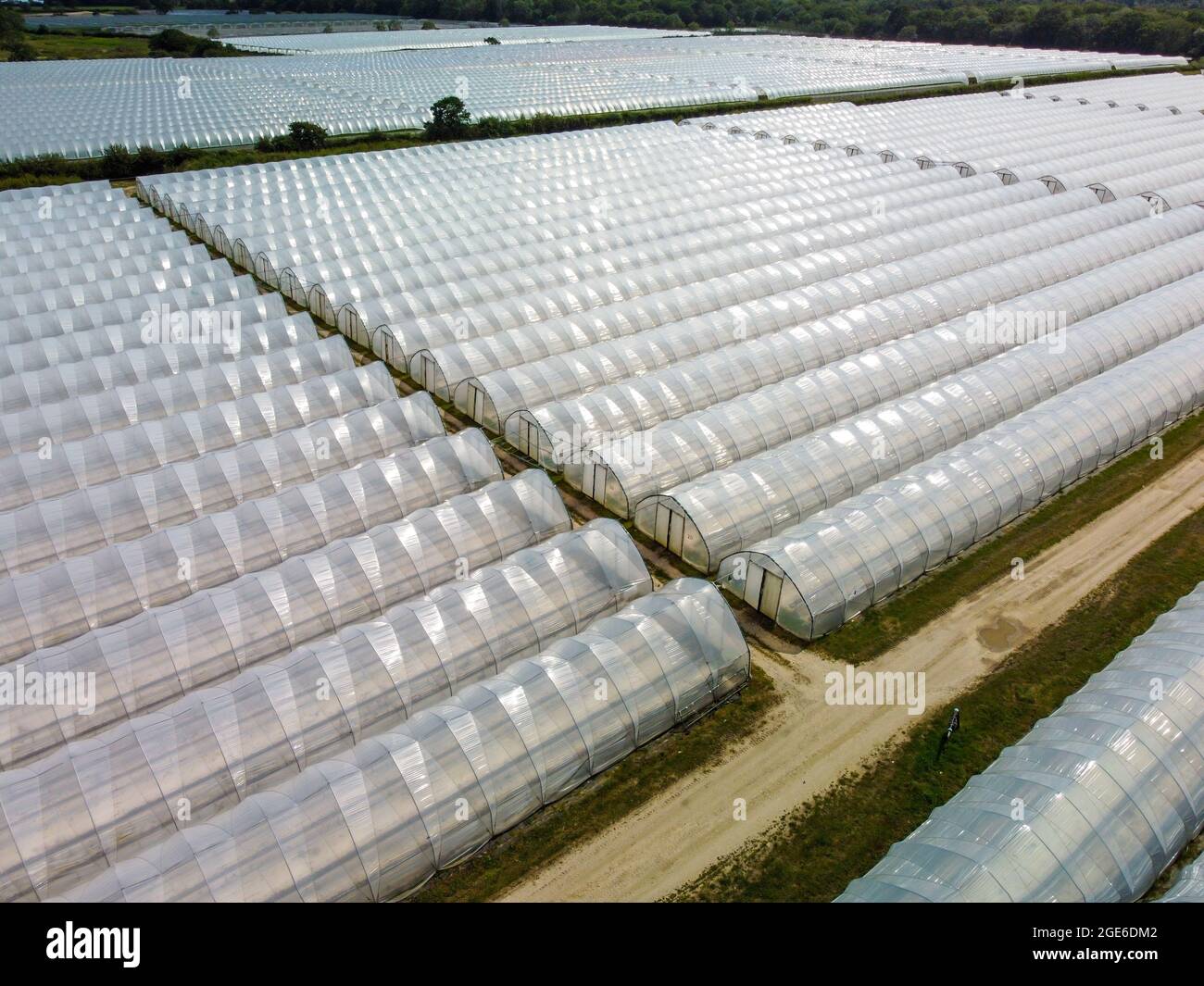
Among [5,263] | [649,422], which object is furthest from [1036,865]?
[5,263]

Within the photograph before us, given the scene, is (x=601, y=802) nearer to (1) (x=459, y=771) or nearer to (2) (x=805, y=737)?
(1) (x=459, y=771)

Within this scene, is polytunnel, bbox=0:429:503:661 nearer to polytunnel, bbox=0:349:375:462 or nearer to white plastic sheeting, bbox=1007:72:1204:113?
polytunnel, bbox=0:349:375:462

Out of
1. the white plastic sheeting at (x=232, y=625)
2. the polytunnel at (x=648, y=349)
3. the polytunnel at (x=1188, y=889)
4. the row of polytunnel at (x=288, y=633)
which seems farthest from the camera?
the polytunnel at (x=648, y=349)

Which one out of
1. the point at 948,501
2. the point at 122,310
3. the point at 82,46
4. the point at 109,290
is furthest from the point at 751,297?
the point at 82,46

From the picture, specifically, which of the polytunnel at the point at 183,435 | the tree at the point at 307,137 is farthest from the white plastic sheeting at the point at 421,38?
the polytunnel at the point at 183,435

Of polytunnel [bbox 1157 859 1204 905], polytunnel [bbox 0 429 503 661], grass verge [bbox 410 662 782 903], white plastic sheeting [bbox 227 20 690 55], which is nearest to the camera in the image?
polytunnel [bbox 1157 859 1204 905]

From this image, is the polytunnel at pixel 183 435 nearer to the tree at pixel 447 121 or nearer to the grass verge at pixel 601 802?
the grass verge at pixel 601 802

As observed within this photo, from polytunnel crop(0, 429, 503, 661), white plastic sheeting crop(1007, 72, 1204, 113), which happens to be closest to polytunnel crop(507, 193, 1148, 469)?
polytunnel crop(0, 429, 503, 661)
